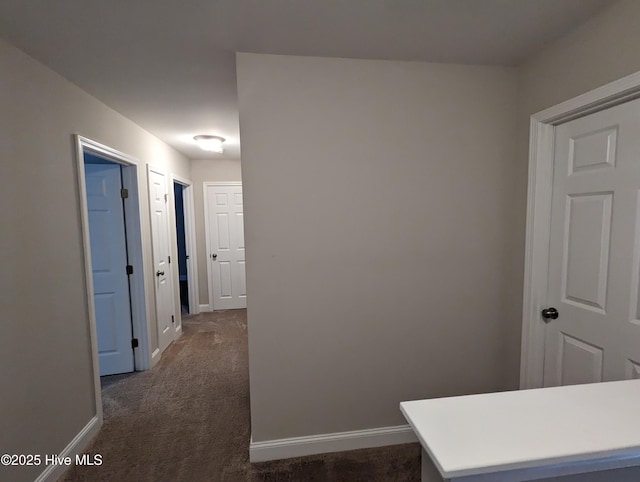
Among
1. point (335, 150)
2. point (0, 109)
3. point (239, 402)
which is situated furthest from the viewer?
point (239, 402)

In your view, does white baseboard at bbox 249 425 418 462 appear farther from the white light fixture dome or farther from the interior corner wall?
the white light fixture dome

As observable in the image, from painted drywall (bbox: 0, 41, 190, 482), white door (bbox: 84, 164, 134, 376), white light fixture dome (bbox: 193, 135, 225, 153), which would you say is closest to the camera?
painted drywall (bbox: 0, 41, 190, 482)

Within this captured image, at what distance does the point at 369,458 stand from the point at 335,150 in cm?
188

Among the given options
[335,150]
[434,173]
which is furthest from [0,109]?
[434,173]

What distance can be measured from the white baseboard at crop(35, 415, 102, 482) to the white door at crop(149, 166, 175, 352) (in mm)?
1197

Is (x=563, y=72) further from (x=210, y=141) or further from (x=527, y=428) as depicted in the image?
(x=210, y=141)

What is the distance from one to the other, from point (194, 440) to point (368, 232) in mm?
1793

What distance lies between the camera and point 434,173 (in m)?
1.96

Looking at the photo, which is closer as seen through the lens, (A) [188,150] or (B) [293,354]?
(B) [293,354]

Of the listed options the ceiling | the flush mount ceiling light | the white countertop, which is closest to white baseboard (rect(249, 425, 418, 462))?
the white countertop

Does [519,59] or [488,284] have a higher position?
[519,59]

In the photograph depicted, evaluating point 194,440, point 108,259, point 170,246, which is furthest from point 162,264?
point 194,440

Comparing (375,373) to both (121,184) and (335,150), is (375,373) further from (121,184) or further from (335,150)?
(121,184)

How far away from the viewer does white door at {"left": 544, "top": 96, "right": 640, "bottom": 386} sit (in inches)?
55.1
